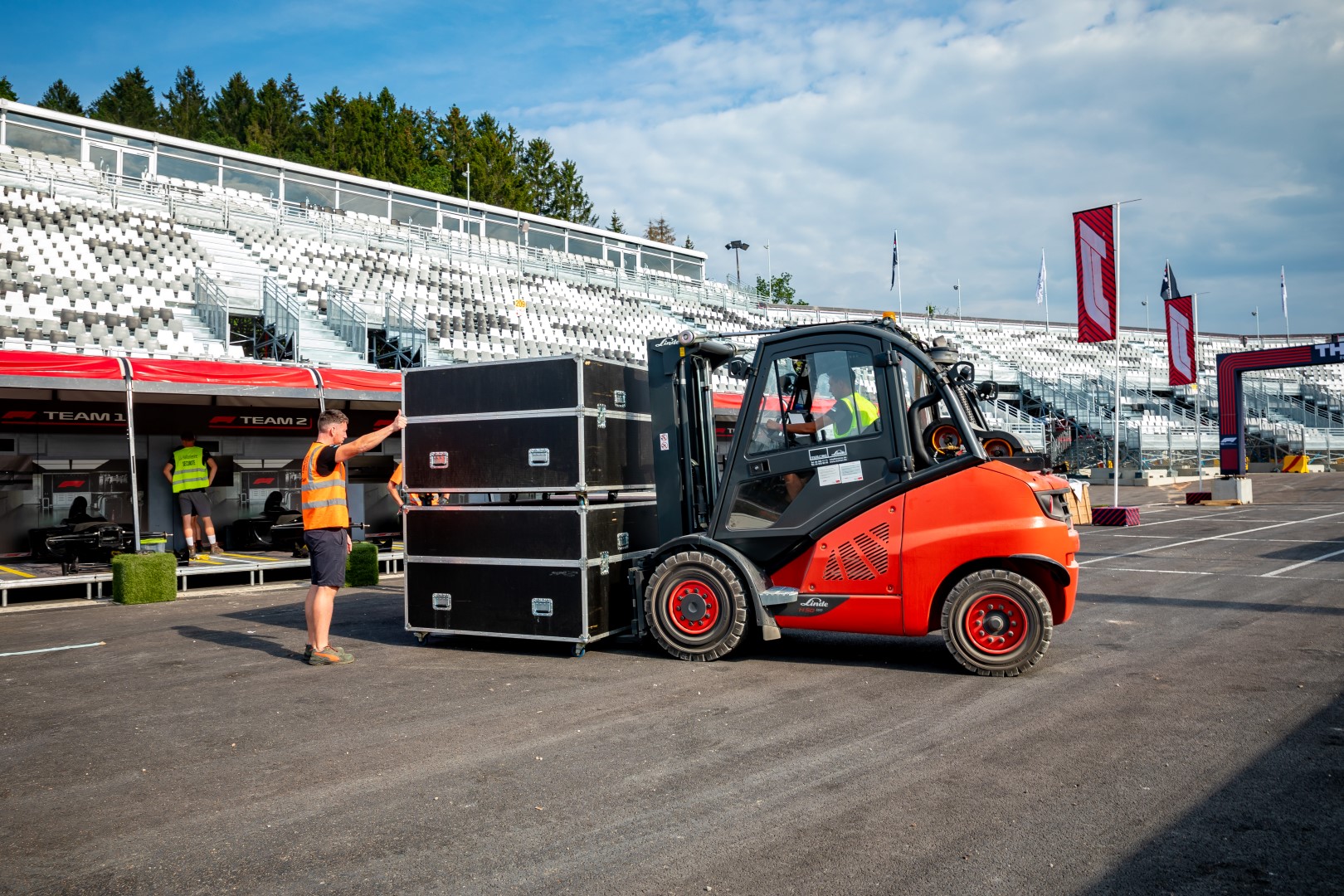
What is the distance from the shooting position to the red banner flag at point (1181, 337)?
28781 mm

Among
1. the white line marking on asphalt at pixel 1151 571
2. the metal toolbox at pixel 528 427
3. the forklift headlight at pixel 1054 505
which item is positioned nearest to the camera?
the forklift headlight at pixel 1054 505

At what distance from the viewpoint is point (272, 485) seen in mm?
16578

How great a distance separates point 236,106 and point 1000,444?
7780 centimetres

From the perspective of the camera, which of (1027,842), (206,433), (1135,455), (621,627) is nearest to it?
(1027,842)

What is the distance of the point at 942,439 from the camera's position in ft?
23.4

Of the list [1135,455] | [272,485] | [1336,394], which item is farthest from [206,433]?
[1336,394]

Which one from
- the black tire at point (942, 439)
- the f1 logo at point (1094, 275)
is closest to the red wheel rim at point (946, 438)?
the black tire at point (942, 439)

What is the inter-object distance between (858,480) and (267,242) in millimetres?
26238

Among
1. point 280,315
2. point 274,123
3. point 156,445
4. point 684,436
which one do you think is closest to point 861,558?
point 684,436

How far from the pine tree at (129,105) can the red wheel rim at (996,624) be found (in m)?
74.5

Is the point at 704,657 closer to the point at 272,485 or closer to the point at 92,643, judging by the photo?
the point at 92,643

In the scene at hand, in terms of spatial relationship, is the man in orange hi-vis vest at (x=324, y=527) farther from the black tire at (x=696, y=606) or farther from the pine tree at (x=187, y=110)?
the pine tree at (x=187, y=110)

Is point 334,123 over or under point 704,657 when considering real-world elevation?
over

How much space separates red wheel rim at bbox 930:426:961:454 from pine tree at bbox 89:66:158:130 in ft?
241
